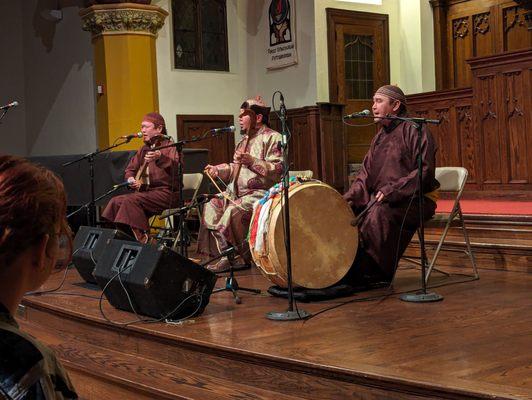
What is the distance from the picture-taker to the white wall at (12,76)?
12.6 metres

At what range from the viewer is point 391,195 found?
16.3 feet

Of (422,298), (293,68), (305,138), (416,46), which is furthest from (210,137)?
(422,298)

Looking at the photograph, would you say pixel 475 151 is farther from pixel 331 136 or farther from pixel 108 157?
pixel 108 157

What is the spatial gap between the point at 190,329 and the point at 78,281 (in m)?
2.30

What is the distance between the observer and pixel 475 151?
27.1ft

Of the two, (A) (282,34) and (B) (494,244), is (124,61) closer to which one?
(A) (282,34)

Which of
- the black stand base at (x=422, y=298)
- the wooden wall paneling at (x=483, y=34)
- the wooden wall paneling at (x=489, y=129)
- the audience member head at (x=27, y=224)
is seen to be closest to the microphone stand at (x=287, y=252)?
the black stand base at (x=422, y=298)

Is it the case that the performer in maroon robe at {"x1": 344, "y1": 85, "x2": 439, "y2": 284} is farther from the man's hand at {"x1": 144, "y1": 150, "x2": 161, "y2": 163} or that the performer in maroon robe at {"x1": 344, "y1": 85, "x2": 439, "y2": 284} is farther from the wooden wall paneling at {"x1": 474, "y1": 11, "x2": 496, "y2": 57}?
the wooden wall paneling at {"x1": 474, "y1": 11, "x2": 496, "y2": 57}

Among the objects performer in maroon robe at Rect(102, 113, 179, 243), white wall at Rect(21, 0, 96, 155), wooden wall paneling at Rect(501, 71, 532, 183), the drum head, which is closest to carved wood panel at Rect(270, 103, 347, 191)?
white wall at Rect(21, 0, 96, 155)

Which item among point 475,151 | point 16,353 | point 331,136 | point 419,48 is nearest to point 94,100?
point 331,136

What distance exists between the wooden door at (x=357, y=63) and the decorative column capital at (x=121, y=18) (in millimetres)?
2535

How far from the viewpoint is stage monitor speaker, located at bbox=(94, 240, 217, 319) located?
436 cm

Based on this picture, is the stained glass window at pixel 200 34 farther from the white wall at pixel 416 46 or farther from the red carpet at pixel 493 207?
the red carpet at pixel 493 207

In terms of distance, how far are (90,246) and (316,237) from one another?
177 cm
